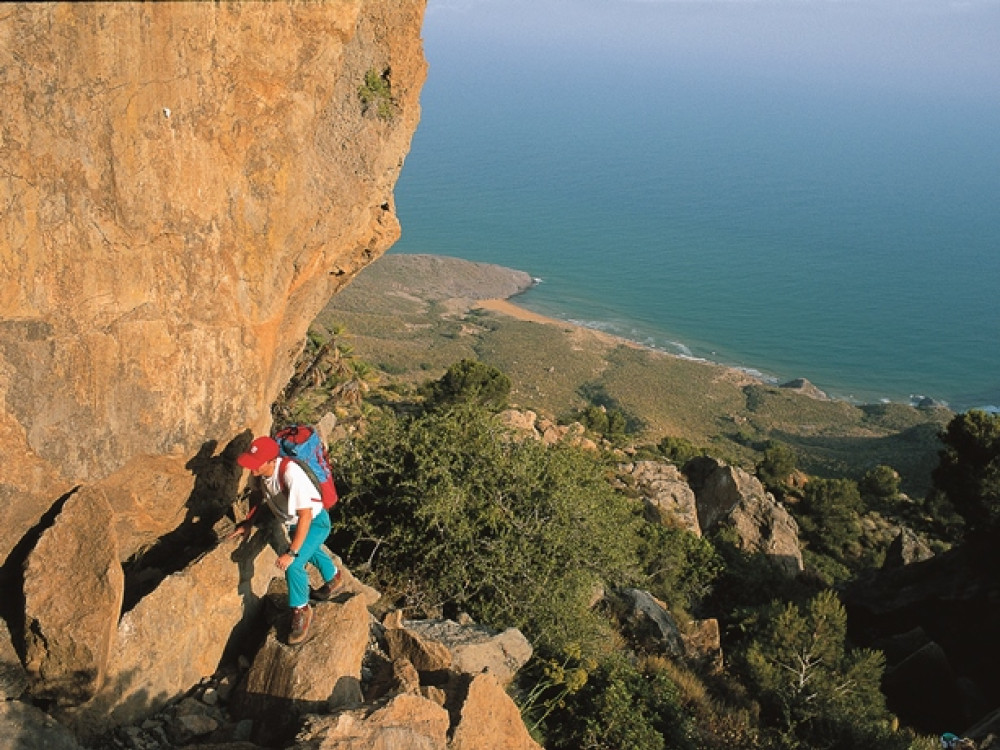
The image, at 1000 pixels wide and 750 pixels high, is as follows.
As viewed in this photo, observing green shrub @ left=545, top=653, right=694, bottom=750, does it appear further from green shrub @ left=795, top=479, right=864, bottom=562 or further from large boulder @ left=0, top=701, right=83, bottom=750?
green shrub @ left=795, top=479, right=864, bottom=562

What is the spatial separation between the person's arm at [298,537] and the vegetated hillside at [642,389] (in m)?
34.2

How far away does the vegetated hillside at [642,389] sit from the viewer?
5650 cm

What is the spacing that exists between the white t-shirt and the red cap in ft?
0.71

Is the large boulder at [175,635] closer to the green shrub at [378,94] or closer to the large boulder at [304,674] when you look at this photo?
the large boulder at [304,674]

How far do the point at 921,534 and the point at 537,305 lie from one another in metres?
92.1

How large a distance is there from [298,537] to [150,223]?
282cm

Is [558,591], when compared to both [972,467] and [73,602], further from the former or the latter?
[972,467]

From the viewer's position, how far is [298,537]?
6391 millimetres

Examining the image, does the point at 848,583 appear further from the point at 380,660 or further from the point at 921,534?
the point at 380,660

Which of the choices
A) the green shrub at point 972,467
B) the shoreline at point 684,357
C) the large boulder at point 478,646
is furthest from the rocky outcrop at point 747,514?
the shoreline at point 684,357

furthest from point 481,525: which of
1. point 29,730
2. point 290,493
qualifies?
point 29,730

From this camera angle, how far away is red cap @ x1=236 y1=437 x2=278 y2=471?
6.24 meters

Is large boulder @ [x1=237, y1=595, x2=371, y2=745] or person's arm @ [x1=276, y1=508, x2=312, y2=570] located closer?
large boulder @ [x1=237, y1=595, x2=371, y2=745]

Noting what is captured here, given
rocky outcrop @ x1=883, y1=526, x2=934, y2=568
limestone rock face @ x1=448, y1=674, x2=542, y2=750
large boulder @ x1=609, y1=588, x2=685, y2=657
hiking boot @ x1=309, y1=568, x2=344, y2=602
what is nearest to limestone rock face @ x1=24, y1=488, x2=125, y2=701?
hiking boot @ x1=309, y1=568, x2=344, y2=602
